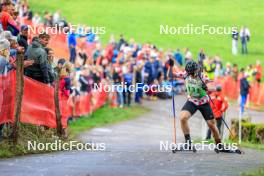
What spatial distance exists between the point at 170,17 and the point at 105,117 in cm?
2800

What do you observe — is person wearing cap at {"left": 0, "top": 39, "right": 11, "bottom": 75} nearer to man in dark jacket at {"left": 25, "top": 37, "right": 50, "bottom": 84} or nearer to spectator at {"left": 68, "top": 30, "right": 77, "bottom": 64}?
man in dark jacket at {"left": 25, "top": 37, "right": 50, "bottom": 84}

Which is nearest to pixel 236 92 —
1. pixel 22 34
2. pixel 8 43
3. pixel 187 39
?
pixel 187 39

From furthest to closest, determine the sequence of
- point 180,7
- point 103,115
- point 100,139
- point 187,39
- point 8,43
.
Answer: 1. point 180,7
2. point 187,39
3. point 103,115
4. point 100,139
5. point 8,43

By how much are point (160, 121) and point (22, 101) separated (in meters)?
15.7

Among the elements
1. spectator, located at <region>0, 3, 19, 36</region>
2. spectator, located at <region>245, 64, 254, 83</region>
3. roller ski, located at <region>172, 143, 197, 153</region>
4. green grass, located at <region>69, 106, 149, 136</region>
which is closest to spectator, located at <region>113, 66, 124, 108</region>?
green grass, located at <region>69, 106, 149, 136</region>

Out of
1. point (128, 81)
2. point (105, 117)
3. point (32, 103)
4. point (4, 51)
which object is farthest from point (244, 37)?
point (4, 51)

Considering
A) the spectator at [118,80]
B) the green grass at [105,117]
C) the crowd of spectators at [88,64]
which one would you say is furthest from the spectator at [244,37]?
the spectator at [118,80]

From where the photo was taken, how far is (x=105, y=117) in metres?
31.2

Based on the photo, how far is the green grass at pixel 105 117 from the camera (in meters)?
28.2

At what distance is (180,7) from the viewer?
6078cm

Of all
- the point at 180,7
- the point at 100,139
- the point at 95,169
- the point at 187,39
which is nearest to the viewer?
the point at 95,169

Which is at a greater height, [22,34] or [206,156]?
Result: [22,34]

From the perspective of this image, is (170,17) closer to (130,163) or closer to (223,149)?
(223,149)

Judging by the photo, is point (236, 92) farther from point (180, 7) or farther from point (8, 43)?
point (8, 43)
